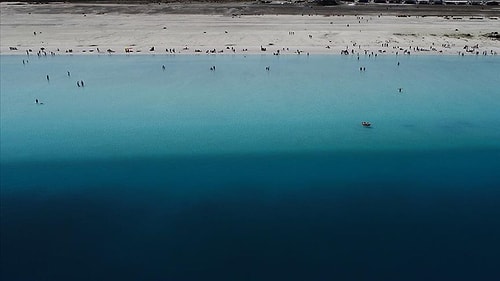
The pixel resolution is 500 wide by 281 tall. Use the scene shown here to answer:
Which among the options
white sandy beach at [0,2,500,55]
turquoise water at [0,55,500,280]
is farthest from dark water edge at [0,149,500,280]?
white sandy beach at [0,2,500,55]

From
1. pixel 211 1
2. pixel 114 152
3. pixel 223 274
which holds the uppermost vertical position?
pixel 211 1

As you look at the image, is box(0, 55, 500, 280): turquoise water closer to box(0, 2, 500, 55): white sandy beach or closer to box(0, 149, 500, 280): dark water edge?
box(0, 149, 500, 280): dark water edge

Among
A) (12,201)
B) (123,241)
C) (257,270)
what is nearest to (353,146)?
(257,270)

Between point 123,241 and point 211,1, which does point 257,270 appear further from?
point 211,1

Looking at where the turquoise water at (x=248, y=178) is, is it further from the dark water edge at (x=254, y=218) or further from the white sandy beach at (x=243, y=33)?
the white sandy beach at (x=243, y=33)

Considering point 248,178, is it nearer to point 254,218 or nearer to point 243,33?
point 254,218

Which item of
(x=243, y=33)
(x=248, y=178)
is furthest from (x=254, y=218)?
(x=243, y=33)
